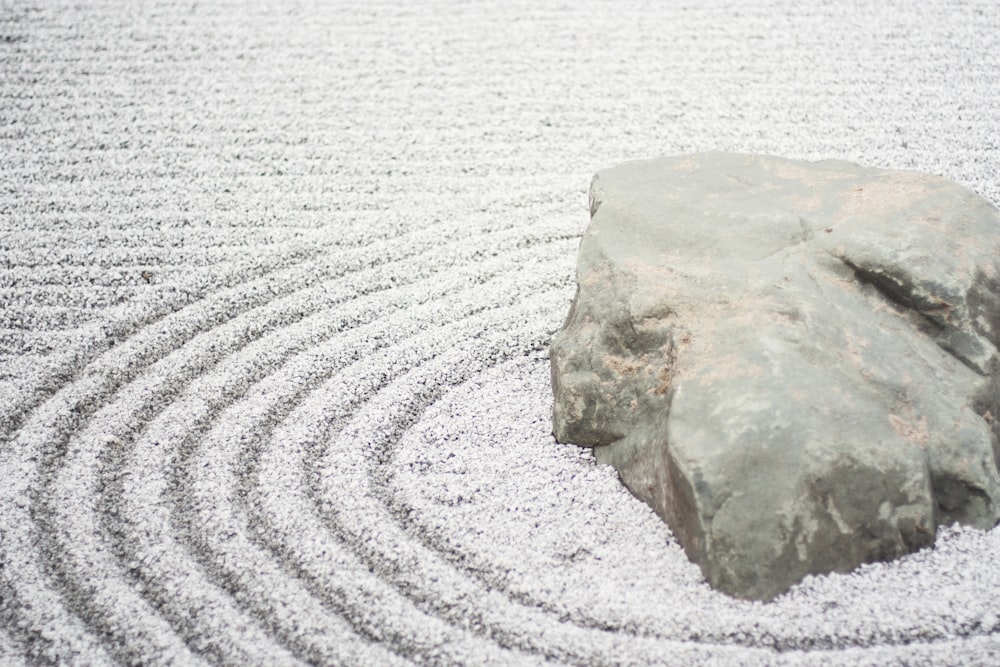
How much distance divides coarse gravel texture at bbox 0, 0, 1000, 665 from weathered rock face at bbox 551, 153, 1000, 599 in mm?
54

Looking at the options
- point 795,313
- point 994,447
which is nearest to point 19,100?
point 795,313

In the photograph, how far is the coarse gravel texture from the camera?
1.04 meters

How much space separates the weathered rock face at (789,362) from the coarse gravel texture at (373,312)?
0.18 ft

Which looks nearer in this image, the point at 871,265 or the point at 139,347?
the point at 871,265

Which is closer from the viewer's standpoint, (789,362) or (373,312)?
(789,362)

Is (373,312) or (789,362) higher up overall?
(789,362)

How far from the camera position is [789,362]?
42.3 inches

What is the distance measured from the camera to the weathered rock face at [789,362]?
40.1 inches

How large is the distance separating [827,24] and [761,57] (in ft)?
0.78

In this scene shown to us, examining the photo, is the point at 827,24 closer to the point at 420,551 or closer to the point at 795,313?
the point at 795,313

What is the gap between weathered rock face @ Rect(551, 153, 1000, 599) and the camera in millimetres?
1018

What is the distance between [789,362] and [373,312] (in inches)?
28.9

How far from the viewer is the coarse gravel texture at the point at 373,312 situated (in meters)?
1.04

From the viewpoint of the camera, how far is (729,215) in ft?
4.22
